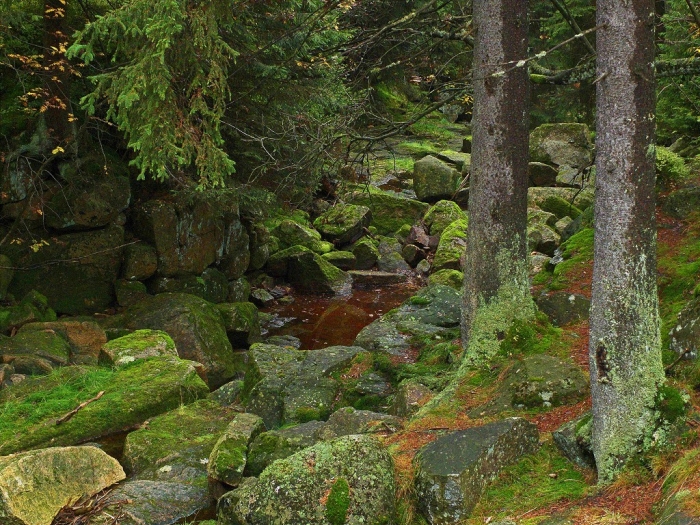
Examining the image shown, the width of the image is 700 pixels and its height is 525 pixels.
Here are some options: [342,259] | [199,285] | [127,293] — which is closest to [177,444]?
[127,293]

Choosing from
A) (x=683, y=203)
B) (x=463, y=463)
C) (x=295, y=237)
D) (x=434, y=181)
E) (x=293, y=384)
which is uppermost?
(x=434, y=181)

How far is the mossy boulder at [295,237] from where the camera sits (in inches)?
835

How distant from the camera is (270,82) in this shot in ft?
46.2

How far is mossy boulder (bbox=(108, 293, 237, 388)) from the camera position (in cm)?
1298

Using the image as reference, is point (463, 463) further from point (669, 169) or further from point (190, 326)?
point (190, 326)

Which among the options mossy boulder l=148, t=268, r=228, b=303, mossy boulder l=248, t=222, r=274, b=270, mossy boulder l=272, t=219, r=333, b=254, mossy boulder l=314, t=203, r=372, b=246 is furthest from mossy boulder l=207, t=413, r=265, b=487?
mossy boulder l=314, t=203, r=372, b=246

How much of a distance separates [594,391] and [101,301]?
463 inches

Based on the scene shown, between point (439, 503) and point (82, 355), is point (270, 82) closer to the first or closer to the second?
point (82, 355)

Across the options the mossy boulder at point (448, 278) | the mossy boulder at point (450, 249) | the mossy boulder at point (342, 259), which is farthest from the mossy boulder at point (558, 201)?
the mossy boulder at point (342, 259)

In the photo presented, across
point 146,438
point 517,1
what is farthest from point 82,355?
point 517,1

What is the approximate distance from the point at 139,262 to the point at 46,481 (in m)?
8.83

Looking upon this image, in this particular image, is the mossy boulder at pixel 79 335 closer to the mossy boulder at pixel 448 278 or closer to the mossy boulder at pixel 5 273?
the mossy boulder at pixel 5 273

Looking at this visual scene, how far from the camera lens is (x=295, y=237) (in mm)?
21250

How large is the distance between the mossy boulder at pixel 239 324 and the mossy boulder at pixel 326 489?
30.8 feet
